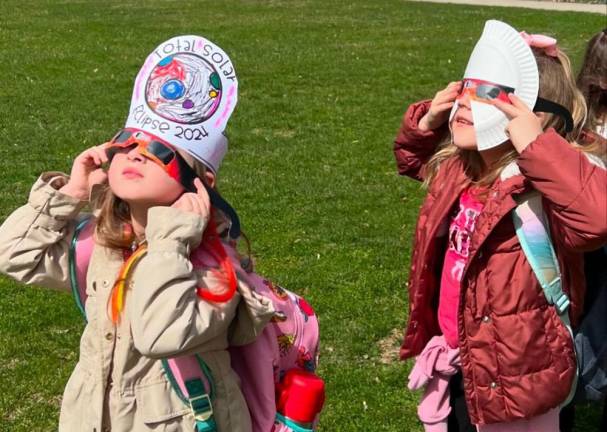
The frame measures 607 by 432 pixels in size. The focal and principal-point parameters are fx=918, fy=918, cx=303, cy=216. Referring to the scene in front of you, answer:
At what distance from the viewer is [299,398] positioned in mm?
2621

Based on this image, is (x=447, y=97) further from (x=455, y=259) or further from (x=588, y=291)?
(x=588, y=291)

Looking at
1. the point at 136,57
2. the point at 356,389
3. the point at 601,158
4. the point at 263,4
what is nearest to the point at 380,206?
the point at 356,389

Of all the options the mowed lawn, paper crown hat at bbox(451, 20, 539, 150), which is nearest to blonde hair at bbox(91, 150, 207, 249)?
paper crown hat at bbox(451, 20, 539, 150)

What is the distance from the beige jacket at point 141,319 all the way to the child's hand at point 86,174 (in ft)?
0.10

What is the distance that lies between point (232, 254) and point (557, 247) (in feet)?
3.56

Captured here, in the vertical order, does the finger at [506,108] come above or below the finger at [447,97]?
above

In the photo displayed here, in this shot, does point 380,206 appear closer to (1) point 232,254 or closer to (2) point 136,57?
(1) point 232,254

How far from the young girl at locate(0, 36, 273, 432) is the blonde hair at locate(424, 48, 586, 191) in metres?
0.96

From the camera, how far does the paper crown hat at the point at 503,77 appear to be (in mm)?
2949

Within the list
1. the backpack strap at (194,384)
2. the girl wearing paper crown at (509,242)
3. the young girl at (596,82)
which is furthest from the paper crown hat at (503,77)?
the backpack strap at (194,384)

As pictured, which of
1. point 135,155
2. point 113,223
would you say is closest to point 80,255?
point 113,223

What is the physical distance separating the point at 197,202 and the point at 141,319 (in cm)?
35

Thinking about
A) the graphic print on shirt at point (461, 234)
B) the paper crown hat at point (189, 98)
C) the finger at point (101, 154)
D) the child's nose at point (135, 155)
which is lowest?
the graphic print on shirt at point (461, 234)

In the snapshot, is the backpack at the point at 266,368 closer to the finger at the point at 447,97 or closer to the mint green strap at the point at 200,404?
the mint green strap at the point at 200,404
